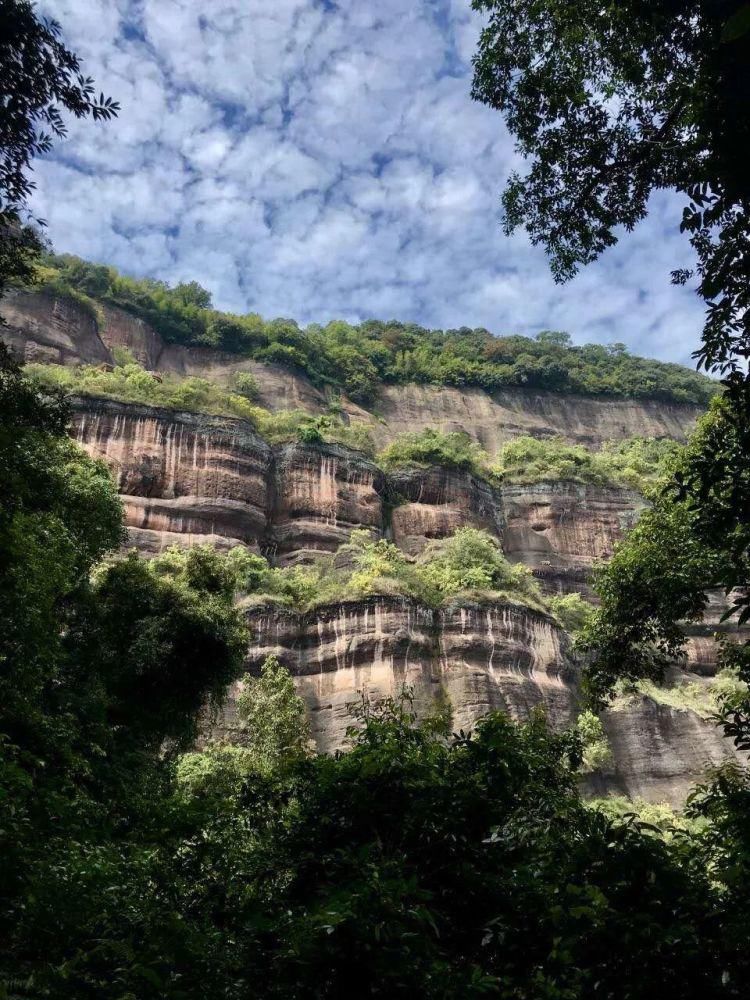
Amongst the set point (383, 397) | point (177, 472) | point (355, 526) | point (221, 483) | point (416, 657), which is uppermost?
point (383, 397)

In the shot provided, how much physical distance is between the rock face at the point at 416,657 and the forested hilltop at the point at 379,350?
1346 inches

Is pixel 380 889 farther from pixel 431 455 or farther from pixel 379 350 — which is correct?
pixel 379 350

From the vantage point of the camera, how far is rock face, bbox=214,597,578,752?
30.0 m

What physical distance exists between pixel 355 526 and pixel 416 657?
12.2 metres

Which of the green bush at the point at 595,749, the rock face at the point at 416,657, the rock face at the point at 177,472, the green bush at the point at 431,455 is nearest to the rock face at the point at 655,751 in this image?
the green bush at the point at 595,749

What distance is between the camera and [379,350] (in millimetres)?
70375

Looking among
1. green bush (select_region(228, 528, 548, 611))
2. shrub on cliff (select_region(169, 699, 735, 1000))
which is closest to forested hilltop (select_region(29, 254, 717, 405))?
green bush (select_region(228, 528, 548, 611))

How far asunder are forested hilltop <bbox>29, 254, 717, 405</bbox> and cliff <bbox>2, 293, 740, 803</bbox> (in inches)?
70.5

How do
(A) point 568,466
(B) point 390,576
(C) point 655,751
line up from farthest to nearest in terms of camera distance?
(A) point 568,466
(B) point 390,576
(C) point 655,751

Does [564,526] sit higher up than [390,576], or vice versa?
[564,526]

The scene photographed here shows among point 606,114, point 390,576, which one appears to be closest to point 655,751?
point 390,576

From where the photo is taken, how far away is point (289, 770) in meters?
6.80

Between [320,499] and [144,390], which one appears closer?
→ [144,390]

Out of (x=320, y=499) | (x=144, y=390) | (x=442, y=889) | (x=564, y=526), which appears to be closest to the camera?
(x=442, y=889)
